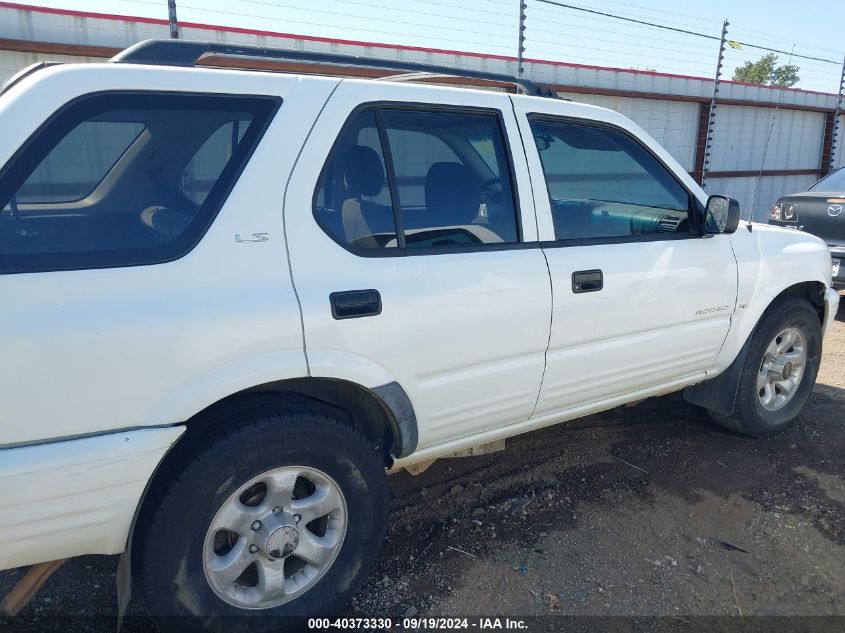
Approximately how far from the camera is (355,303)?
2340mm

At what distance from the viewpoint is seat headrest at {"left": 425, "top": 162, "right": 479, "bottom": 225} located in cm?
279

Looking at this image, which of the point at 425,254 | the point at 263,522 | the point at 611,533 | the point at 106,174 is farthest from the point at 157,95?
the point at 611,533

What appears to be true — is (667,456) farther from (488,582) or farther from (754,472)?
(488,582)

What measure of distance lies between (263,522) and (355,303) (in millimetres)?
808

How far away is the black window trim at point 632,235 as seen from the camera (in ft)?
9.75

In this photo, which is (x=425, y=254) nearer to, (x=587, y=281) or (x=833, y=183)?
(x=587, y=281)

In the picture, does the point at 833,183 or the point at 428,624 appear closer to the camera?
the point at 428,624

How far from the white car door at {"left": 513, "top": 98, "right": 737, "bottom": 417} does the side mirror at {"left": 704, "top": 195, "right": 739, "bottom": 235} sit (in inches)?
3.2

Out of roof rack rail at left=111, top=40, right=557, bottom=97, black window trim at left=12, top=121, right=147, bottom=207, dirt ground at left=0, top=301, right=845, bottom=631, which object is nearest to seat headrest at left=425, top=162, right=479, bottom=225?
roof rack rail at left=111, top=40, right=557, bottom=97

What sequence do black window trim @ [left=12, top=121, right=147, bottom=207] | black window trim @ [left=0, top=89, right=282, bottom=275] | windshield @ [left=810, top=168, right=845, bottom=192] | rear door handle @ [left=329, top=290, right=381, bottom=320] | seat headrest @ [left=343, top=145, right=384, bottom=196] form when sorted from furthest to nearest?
windshield @ [left=810, top=168, right=845, bottom=192]
seat headrest @ [left=343, top=145, right=384, bottom=196]
rear door handle @ [left=329, top=290, right=381, bottom=320]
black window trim @ [left=12, top=121, right=147, bottom=207]
black window trim @ [left=0, top=89, right=282, bottom=275]

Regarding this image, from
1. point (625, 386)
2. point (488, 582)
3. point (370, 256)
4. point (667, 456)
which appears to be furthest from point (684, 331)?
point (370, 256)

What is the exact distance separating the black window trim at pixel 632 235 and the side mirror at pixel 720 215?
5 cm

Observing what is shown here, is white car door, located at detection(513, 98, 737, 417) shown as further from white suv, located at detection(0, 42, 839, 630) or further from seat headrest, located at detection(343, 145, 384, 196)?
seat headrest, located at detection(343, 145, 384, 196)

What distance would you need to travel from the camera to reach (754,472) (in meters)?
3.77
